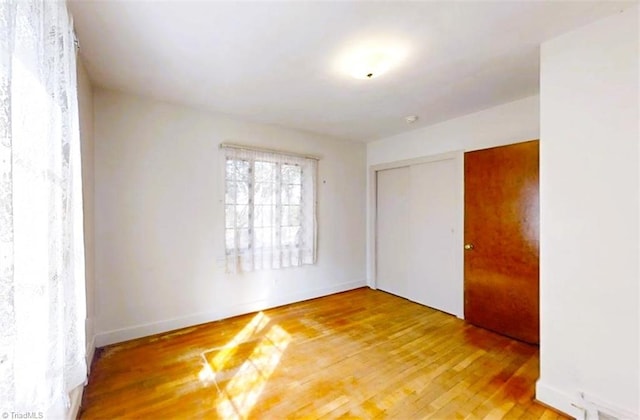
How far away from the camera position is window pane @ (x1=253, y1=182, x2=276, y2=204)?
11.0 feet

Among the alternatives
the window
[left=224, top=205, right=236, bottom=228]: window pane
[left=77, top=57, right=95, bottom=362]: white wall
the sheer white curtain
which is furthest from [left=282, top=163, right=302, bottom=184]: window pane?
the sheer white curtain

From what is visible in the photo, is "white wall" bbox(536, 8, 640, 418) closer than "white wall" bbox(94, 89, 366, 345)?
Yes

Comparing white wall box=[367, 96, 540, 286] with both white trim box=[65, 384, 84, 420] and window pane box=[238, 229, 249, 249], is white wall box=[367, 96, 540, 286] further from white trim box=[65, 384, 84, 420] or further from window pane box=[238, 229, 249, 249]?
white trim box=[65, 384, 84, 420]

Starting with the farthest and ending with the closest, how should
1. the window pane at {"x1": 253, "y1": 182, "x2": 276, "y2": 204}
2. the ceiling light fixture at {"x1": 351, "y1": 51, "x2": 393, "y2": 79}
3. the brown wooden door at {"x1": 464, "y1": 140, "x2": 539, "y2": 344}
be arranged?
the window pane at {"x1": 253, "y1": 182, "x2": 276, "y2": 204}, the brown wooden door at {"x1": 464, "y1": 140, "x2": 539, "y2": 344}, the ceiling light fixture at {"x1": 351, "y1": 51, "x2": 393, "y2": 79}

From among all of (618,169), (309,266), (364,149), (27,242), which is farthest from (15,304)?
(364,149)

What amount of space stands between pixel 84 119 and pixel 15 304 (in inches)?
74.1

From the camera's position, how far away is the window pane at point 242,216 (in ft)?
10.6

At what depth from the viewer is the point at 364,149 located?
4484 millimetres

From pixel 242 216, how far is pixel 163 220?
0.81m

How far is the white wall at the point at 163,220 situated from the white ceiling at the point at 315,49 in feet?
1.00

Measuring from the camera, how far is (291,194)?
3.66 m

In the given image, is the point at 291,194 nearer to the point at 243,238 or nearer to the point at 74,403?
the point at 243,238

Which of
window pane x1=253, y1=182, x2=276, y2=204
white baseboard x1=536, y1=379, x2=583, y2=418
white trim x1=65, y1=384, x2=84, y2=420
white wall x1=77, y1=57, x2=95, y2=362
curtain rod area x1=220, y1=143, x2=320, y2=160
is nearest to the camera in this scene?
white trim x1=65, y1=384, x2=84, y2=420

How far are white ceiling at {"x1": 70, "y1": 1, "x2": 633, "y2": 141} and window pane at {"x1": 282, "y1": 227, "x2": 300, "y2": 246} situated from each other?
5.07ft
